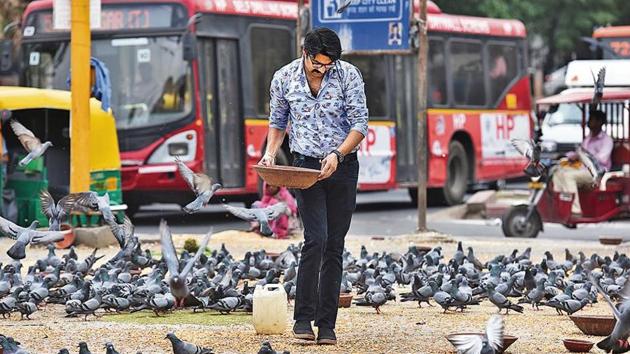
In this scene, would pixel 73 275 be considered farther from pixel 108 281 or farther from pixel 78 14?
pixel 78 14

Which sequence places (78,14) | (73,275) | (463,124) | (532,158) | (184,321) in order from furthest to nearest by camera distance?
(463,124) → (532,158) → (78,14) → (73,275) → (184,321)

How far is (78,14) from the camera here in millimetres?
16188

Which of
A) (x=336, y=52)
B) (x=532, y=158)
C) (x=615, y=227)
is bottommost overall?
(x=615, y=227)

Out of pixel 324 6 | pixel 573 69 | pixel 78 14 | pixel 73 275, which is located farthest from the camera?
pixel 573 69

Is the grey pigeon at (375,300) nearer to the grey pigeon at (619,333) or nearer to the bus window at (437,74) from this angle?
the grey pigeon at (619,333)

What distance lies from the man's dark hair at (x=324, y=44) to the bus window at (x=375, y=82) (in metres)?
16.5

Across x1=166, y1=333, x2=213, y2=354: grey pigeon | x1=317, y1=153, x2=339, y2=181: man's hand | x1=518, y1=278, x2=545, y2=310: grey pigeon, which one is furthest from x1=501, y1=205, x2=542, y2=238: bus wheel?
x1=166, y1=333, x2=213, y2=354: grey pigeon

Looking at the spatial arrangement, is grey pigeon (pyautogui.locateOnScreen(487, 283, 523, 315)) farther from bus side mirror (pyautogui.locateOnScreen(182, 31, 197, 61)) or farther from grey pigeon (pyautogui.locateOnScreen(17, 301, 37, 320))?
bus side mirror (pyautogui.locateOnScreen(182, 31, 197, 61))

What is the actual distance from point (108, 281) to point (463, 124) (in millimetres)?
16575

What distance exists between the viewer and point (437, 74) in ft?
88.3

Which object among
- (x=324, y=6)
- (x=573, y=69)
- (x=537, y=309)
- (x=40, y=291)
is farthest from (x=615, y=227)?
(x=40, y=291)

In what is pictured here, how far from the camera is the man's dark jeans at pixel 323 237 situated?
8.91 m

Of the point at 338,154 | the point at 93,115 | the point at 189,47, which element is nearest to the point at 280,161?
the point at 189,47

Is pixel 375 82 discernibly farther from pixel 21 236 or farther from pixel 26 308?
pixel 26 308
